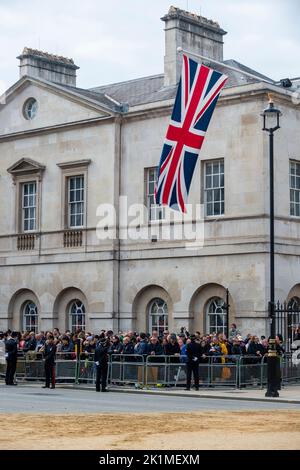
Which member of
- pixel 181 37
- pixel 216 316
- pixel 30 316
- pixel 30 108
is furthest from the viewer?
pixel 30 108

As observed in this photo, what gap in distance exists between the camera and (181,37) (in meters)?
43.6

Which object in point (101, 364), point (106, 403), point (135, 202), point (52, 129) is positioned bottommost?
point (106, 403)

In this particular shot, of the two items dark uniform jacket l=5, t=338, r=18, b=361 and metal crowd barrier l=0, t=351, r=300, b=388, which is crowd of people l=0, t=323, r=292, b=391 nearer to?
dark uniform jacket l=5, t=338, r=18, b=361

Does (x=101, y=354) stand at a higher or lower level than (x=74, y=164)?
lower

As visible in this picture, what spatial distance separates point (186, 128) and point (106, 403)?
9256 millimetres

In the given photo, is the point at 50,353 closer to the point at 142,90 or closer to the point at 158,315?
the point at 158,315

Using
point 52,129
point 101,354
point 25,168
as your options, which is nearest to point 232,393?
point 101,354

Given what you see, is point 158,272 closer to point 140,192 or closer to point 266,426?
point 140,192

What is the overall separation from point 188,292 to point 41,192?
9.11 metres

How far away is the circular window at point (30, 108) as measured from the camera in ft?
153

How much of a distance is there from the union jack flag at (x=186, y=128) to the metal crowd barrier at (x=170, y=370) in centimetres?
465

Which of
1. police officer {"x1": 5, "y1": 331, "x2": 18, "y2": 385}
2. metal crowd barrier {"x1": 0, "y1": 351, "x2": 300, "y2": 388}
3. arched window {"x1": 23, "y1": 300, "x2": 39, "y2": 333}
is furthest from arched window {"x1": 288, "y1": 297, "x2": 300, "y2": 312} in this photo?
arched window {"x1": 23, "y1": 300, "x2": 39, "y2": 333}

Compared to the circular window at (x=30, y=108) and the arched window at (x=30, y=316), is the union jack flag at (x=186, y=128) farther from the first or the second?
the circular window at (x=30, y=108)

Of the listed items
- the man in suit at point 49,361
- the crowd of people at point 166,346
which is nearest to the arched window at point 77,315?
the crowd of people at point 166,346
